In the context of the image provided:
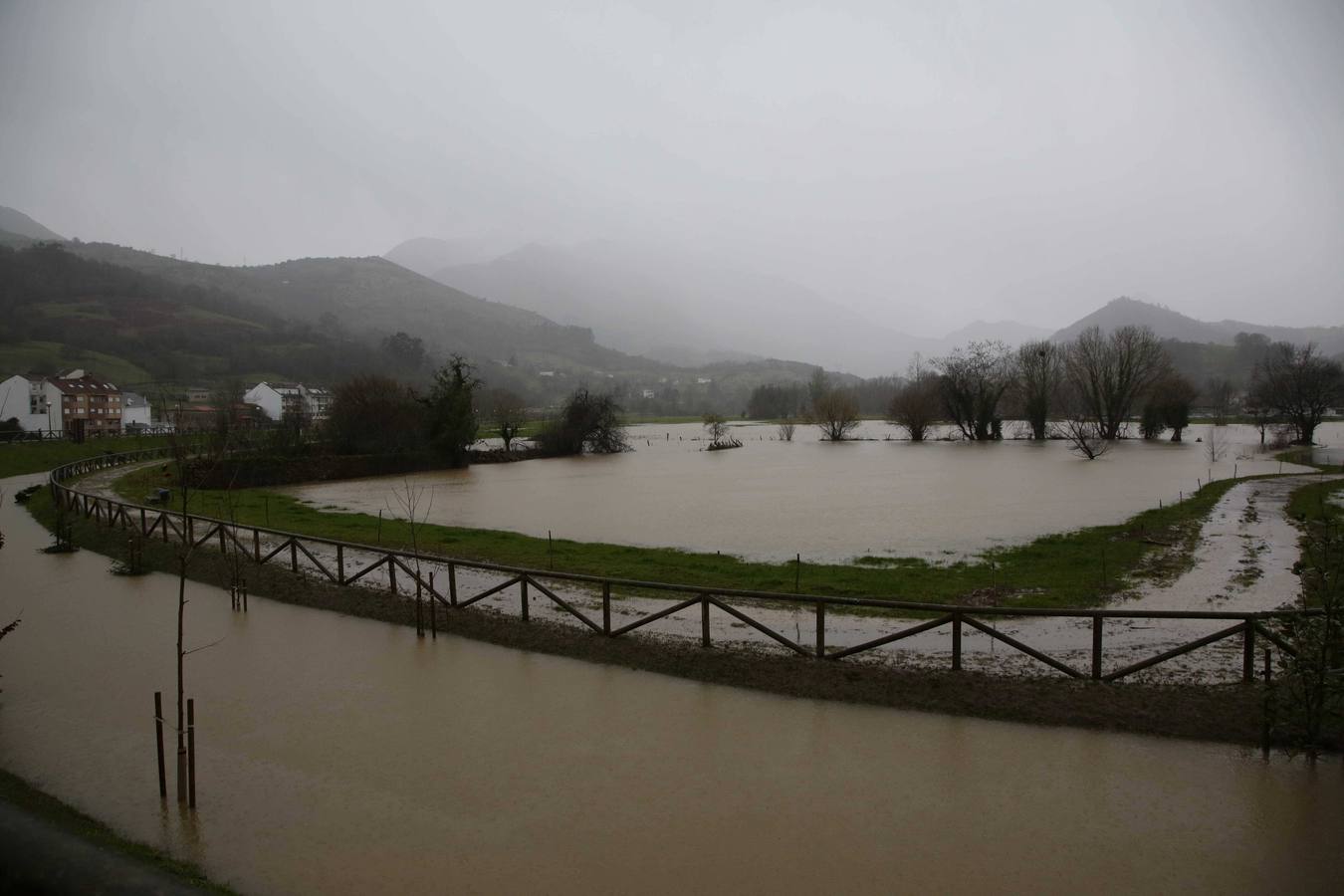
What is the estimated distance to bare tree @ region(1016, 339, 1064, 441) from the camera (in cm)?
8275

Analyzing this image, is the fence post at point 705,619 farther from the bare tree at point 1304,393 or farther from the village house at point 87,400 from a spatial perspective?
the village house at point 87,400

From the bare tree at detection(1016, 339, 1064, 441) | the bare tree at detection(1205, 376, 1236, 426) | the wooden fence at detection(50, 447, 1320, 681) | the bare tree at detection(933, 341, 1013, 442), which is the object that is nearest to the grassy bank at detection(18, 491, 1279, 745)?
the wooden fence at detection(50, 447, 1320, 681)

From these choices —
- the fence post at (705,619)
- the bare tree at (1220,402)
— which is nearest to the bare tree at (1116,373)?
the bare tree at (1220,402)

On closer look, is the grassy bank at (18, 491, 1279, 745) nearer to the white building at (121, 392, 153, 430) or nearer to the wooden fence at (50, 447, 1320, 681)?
the wooden fence at (50, 447, 1320, 681)

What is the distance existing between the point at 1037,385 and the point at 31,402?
4361 inches

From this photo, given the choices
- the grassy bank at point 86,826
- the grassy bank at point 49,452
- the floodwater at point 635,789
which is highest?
the grassy bank at point 49,452

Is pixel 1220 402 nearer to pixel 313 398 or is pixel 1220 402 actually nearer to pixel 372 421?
pixel 372 421

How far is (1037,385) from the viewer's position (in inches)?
3280

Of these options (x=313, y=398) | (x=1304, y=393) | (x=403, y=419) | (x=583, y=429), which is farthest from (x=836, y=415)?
(x=313, y=398)

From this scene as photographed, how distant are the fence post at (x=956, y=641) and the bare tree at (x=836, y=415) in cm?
7943

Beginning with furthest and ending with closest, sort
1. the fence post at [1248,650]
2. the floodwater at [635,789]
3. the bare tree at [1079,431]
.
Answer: the bare tree at [1079,431]
the fence post at [1248,650]
the floodwater at [635,789]

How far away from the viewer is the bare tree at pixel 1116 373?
78.8 metres

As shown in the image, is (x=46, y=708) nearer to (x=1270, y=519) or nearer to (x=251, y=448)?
(x=1270, y=519)

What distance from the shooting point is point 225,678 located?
10617mm
